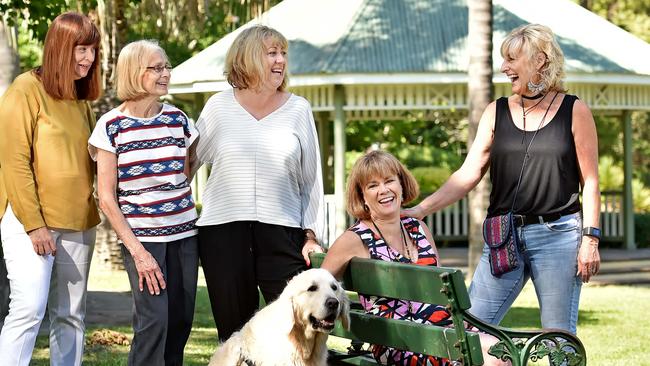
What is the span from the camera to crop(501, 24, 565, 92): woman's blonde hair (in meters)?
5.54

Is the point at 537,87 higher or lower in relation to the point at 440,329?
higher

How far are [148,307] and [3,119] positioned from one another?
49.7 inches

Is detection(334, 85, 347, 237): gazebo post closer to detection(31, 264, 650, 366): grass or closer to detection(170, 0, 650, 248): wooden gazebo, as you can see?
detection(170, 0, 650, 248): wooden gazebo

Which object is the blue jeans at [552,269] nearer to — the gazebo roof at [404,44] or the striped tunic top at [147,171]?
the striped tunic top at [147,171]

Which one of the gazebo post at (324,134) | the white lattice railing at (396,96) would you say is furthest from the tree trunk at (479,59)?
the gazebo post at (324,134)

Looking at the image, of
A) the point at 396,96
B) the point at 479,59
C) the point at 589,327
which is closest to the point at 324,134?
the point at 396,96

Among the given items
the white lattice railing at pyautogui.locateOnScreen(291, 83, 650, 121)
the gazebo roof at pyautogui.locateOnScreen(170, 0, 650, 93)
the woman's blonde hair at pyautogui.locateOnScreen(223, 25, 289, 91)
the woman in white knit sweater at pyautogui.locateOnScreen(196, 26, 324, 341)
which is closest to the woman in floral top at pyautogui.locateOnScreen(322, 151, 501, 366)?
the woman in white knit sweater at pyautogui.locateOnScreen(196, 26, 324, 341)

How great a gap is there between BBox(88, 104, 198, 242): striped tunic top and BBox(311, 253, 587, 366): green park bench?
781mm

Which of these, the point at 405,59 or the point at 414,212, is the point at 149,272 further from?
the point at 405,59

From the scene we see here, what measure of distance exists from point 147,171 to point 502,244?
177 cm

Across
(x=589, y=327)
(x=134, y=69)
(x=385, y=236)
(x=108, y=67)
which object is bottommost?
(x=589, y=327)

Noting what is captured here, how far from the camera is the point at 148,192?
5578mm

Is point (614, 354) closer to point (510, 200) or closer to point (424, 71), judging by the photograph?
point (510, 200)

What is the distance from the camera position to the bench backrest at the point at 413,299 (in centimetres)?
486
